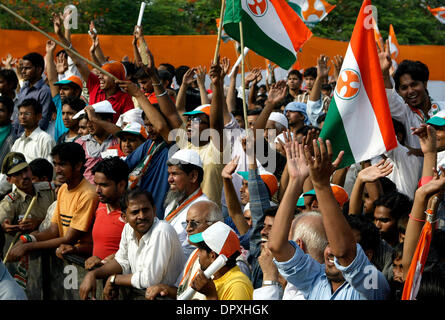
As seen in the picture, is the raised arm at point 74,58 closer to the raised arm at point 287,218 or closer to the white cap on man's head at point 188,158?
the white cap on man's head at point 188,158

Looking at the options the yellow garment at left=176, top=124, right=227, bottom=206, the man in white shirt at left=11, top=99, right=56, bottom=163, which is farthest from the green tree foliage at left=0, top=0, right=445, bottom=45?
the yellow garment at left=176, top=124, right=227, bottom=206

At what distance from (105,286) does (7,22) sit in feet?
59.7

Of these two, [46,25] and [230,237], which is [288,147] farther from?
[46,25]

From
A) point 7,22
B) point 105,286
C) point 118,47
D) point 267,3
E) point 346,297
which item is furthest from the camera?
point 7,22

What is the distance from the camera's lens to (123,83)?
257 inches

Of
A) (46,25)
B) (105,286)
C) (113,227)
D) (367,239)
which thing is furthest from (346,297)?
(46,25)

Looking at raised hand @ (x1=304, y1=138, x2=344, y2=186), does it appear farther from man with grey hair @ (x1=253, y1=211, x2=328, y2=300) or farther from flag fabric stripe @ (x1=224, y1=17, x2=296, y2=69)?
flag fabric stripe @ (x1=224, y1=17, x2=296, y2=69)

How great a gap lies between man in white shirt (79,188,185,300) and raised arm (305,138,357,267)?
1.80 m

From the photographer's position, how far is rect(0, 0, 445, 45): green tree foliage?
2206 cm

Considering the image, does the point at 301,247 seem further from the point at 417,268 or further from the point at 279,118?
the point at 279,118

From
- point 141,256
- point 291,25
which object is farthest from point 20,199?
point 291,25

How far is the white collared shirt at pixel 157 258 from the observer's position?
197 inches

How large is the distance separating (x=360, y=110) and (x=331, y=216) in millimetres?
1647

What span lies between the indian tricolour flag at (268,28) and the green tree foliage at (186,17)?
1568 centimetres
